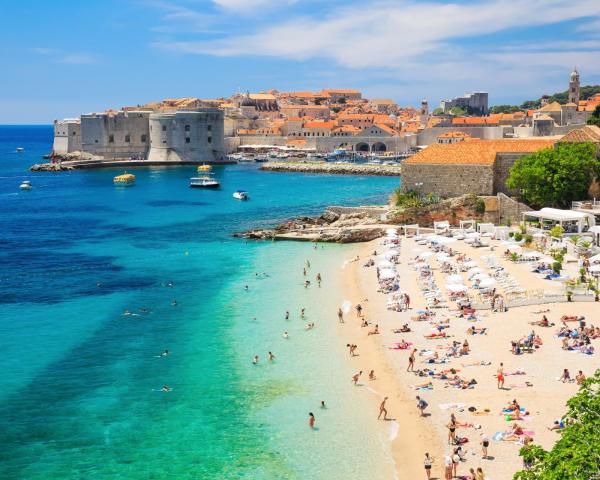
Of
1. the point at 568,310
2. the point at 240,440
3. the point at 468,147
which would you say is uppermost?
the point at 468,147

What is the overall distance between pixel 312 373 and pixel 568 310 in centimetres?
769

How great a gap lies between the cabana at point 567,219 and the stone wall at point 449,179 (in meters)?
5.76

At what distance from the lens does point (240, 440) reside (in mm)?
14477

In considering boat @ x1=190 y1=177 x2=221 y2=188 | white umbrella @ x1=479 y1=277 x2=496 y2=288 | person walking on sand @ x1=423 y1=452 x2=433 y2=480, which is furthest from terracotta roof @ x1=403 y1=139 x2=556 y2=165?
boat @ x1=190 y1=177 x2=221 y2=188

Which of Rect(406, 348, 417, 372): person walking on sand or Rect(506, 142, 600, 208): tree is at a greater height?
Rect(506, 142, 600, 208): tree

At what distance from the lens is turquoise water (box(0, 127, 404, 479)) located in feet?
45.6

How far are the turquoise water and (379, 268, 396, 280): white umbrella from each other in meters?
1.64

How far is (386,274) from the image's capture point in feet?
81.1

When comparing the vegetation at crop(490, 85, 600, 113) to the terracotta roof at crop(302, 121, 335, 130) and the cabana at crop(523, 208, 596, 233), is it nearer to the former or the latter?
the terracotta roof at crop(302, 121, 335, 130)

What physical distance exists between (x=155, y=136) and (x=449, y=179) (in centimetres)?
6132

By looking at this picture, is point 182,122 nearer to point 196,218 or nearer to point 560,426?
point 196,218

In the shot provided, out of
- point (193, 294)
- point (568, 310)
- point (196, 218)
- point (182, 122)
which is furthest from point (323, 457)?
point (182, 122)

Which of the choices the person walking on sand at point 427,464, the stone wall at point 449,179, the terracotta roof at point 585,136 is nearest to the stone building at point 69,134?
the stone wall at point 449,179

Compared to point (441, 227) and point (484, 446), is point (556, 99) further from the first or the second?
point (484, 446)
